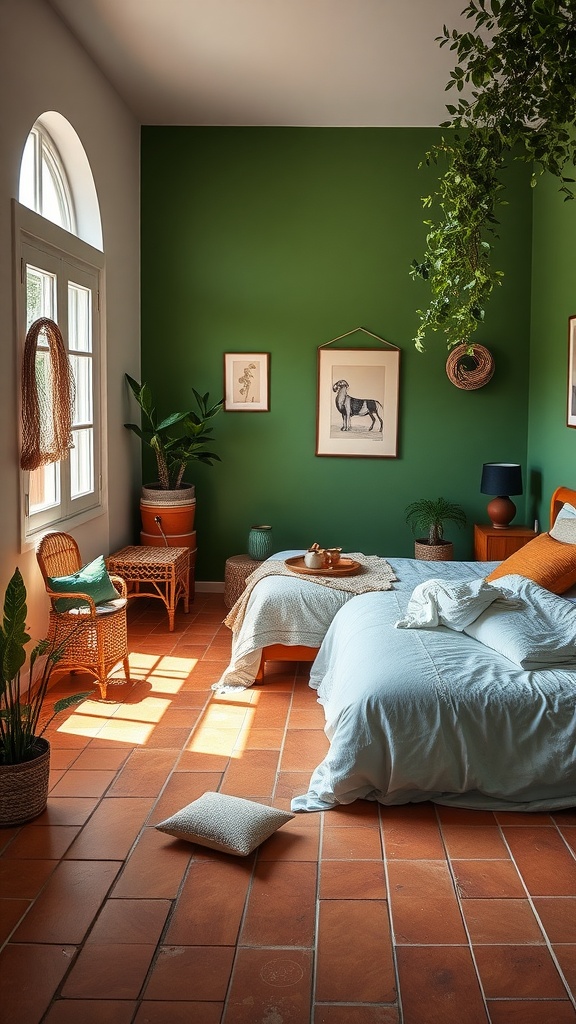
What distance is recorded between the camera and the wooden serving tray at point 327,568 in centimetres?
535

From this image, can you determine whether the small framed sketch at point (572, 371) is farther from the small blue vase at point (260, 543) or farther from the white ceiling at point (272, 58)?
the small blue vase at point (260, 543)

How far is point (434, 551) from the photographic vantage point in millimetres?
6750

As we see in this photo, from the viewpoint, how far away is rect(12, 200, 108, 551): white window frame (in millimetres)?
4617

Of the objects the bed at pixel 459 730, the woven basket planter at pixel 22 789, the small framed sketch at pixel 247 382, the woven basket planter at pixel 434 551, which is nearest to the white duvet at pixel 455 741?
the bed at pixel 459 730

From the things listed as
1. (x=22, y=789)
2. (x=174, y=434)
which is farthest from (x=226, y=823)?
(x=174, y=434)

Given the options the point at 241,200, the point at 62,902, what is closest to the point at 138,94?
the point at 241,200

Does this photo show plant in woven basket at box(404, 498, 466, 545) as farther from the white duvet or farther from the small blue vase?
the white duvet

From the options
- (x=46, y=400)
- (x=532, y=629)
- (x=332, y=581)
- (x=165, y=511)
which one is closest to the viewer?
(x=532, y=629)

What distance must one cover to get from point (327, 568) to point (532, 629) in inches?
68.2

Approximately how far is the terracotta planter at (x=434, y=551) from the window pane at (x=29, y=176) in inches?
138

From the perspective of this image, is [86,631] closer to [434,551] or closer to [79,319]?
[79,319]

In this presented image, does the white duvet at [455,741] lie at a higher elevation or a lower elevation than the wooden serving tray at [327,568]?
lower

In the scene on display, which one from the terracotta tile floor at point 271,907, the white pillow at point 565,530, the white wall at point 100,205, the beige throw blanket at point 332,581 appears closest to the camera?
the terracotta tile floor at point 271,907

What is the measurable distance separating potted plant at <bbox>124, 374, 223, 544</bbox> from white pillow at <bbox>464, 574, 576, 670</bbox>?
2.92m
